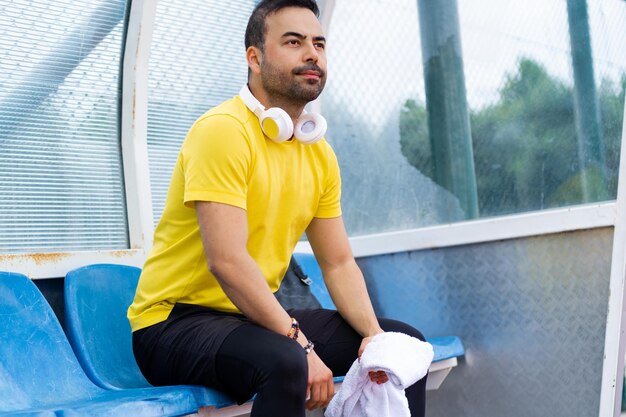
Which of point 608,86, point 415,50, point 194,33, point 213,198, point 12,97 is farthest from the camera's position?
point 415,50

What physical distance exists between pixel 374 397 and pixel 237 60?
1.90m

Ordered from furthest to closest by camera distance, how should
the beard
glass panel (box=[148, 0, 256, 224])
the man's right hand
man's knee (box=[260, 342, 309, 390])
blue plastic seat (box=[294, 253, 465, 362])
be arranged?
1. glass panel (box=[148, 0, 256, 224])
2. blue plastic seat (box=[294, 253, 465, 362])
3. the beard
4. the man's right hand
5. man's knee (box=[260, 342, 309, 390])

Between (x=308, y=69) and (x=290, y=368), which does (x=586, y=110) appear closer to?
(x=308, y=69)

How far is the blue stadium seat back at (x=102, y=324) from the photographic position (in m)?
2.82

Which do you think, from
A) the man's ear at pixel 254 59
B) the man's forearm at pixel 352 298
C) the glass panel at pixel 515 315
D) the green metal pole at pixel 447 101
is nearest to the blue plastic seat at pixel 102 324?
the man's forearm at pixel 352 298

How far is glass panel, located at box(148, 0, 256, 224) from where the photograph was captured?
3.57 m

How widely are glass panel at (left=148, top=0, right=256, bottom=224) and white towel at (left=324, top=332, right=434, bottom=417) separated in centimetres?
135

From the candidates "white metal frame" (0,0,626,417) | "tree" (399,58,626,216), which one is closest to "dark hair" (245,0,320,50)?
"white metal frame" (0,0,626,417)

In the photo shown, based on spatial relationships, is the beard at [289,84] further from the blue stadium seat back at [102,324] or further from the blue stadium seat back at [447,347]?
the blue stadium seat back at [447,347]

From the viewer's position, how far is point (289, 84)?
270 centimetres

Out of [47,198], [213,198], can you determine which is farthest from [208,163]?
[47,198]

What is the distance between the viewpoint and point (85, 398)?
100 inches

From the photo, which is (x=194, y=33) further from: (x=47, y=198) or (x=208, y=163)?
(x=208, y=163)

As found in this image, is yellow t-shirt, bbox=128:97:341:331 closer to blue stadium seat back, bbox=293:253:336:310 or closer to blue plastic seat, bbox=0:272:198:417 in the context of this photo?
blue plastic seat, bbox=0:272:198:417
